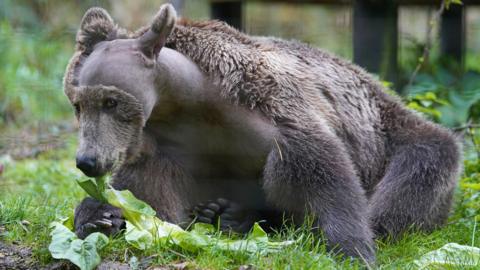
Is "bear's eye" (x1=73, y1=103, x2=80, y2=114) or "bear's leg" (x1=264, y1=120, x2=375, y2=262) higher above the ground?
"bear's eye" (x1=73, y1=103, x2=80, y2=114)

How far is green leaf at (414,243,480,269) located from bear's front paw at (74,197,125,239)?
1.41 meters

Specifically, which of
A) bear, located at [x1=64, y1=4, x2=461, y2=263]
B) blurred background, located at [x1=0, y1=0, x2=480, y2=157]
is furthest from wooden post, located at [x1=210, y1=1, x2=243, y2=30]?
bear, located at [x1=64, y1=4, x2=461, y2=263]

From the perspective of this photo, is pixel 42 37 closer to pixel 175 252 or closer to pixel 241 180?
pixel 241 180

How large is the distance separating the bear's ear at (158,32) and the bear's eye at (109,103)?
0.99 feet

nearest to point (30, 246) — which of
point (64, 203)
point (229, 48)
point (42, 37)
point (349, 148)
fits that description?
point (64, 203)

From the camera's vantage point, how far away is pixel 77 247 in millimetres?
3461

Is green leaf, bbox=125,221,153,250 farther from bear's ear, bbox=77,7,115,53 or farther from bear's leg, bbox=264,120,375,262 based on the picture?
bear's ear, bbox=77,7,115,53

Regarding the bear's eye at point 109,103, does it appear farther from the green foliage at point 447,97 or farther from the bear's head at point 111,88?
the green foliage at point 447,97

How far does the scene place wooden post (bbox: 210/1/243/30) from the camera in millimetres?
7395

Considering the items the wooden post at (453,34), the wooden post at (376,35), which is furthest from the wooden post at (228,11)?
the wooden post at (453,34)

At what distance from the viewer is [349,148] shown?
14.9ft

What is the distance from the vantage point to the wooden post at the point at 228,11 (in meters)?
7.39

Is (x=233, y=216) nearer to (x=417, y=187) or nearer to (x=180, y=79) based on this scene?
(x=180, y=79)

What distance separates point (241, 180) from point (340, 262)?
0.85 m
